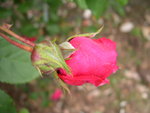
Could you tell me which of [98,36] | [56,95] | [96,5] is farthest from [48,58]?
[98,36]

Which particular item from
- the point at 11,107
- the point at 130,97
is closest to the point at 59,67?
the point at 11,107

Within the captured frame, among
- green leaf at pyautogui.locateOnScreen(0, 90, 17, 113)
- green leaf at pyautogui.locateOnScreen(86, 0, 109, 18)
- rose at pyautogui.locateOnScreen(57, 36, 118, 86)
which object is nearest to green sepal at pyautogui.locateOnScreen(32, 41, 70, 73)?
rose at pyautogui.locateOnScreen(57, 36, 118, 86)

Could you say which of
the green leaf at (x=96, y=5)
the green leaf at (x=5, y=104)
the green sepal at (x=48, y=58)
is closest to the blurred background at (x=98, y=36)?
the green leaf at (x=96, y=5)

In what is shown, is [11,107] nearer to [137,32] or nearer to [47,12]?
[47,12]

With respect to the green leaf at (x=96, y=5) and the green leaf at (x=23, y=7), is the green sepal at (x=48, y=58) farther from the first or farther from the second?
the green leaf at (x=23, y=7)

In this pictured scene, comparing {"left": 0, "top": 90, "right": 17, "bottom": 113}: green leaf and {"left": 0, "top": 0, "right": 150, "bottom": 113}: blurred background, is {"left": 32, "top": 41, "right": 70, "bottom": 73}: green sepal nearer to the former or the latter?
{"left": 0, "top": 90, "right": 17, "bottom": 113}: green leaf
